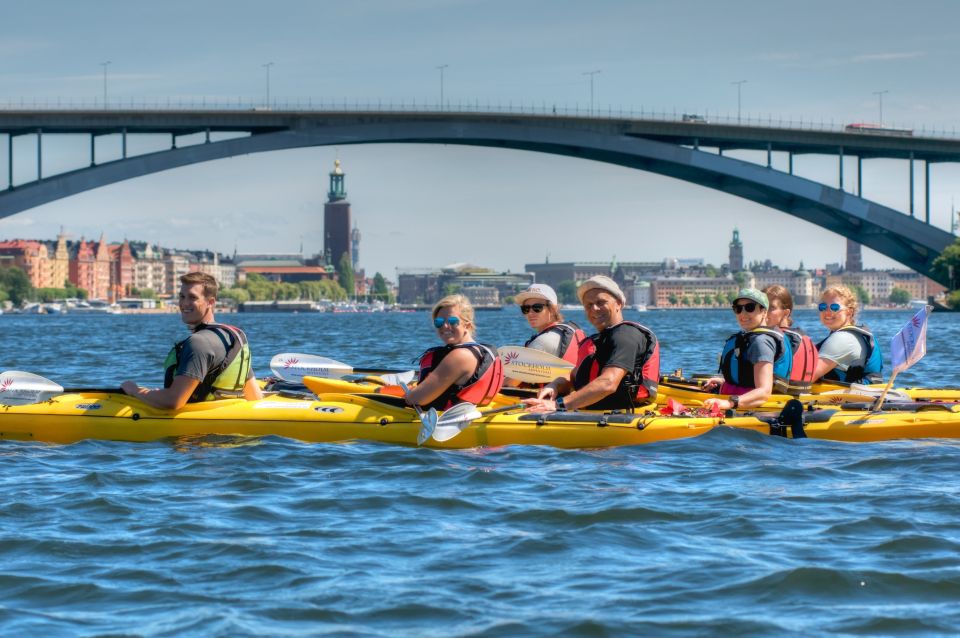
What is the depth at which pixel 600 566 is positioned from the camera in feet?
19.1

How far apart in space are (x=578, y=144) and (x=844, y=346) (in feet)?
161

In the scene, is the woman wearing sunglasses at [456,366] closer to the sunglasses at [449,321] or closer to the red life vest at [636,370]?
the sunglasses at [449,321]

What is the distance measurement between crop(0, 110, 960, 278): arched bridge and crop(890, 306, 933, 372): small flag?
45.6m

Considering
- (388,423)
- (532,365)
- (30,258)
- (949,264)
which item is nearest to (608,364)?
(532,365)

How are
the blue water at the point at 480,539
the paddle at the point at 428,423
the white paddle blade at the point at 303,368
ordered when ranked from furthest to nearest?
the white paddle blade at the point at 303,368, the paddle at the point at 428,423, the blue water at the point at 480,539

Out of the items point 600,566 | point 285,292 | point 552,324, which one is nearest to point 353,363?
point 552,324

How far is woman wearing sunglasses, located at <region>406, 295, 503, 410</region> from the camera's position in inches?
342

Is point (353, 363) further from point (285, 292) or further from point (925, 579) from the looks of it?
point (285, 292)

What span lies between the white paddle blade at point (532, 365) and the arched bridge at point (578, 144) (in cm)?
4455

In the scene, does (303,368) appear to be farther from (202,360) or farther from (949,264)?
(949,264)

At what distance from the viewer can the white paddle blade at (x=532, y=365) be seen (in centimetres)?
960

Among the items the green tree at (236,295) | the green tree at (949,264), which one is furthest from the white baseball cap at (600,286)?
the green tree at (236,295)

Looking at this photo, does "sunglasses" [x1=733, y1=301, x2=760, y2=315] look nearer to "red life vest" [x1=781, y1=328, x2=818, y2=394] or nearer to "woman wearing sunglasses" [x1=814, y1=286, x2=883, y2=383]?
"red life vest" [x1=781, y1=328, x2=818, y2=394]

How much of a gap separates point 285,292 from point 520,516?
183 meters
